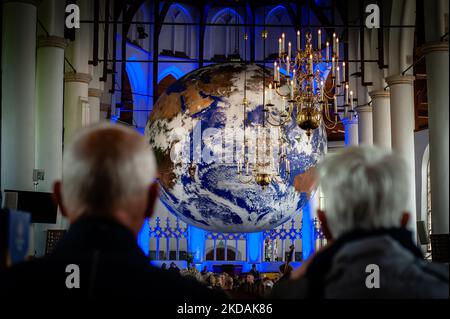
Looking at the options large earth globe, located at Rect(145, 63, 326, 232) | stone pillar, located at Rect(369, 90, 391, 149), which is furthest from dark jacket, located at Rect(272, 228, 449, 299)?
stone pillar, located at Rect(369, 90, 391, 149)

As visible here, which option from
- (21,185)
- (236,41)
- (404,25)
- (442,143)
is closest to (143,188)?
(21,185)

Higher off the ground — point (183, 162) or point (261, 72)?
point (261, 72)

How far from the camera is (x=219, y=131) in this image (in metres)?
17.6

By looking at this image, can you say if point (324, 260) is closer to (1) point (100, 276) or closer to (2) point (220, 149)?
(1) point (100, 276)

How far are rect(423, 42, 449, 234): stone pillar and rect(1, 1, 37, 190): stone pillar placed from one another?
6.36 meters

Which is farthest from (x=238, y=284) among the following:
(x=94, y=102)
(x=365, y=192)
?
(x=365, y=192)

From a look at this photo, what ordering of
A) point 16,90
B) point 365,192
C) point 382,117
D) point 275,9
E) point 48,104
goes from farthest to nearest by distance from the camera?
point 275,9
point 382,117
point 48,104
point 16,90
point 365,192

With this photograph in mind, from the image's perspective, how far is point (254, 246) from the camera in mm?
26531

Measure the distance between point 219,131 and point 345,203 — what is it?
15324mm

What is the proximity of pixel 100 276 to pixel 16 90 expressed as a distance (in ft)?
33.2

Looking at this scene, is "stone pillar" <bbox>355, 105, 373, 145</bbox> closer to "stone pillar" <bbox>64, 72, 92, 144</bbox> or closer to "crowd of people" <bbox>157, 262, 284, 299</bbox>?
"crowd of people" <bbox>157, 262, 284, 299</bbox>

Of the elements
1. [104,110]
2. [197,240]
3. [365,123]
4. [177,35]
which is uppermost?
[177,35]

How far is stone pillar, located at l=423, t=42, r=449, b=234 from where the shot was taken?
1268 cm

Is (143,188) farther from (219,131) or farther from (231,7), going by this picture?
(231,7)
